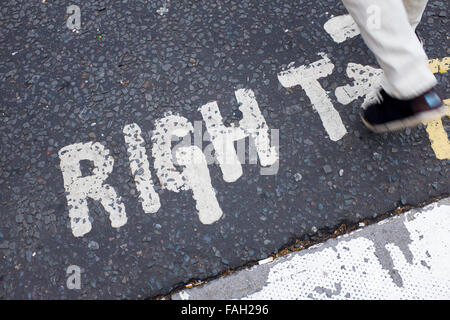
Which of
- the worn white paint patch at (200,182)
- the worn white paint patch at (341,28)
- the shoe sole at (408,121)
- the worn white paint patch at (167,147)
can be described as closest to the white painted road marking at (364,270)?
the worn white paint patch at (200,182)

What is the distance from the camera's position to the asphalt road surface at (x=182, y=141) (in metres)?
1.96

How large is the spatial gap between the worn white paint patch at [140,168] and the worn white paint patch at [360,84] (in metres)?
1.18

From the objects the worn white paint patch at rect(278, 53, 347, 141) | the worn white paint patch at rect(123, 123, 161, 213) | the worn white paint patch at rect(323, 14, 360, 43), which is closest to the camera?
the worn white paint patch at rect(123, 123, 161, 213)

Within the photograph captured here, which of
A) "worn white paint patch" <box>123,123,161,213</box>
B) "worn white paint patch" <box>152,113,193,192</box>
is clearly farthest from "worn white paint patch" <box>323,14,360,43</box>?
"worn white paint patch" <box>123,123,161,213</box>

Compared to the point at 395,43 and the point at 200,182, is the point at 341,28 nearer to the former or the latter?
the point at 395,43

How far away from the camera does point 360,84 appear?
230 cm

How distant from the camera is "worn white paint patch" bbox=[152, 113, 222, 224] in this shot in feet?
6.70

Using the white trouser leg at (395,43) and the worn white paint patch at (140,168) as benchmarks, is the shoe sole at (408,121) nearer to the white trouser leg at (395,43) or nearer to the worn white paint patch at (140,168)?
the white trouser leg at (395,43)

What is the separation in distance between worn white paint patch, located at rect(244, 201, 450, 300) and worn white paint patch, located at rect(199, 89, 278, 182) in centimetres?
56

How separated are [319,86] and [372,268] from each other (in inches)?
41.9

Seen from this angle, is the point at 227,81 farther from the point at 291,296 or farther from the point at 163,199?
the point at 291,296

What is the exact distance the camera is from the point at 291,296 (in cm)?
183

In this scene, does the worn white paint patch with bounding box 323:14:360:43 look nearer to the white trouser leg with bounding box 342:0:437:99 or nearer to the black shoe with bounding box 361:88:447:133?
the black shoe with bounding box 361:88:447:133
